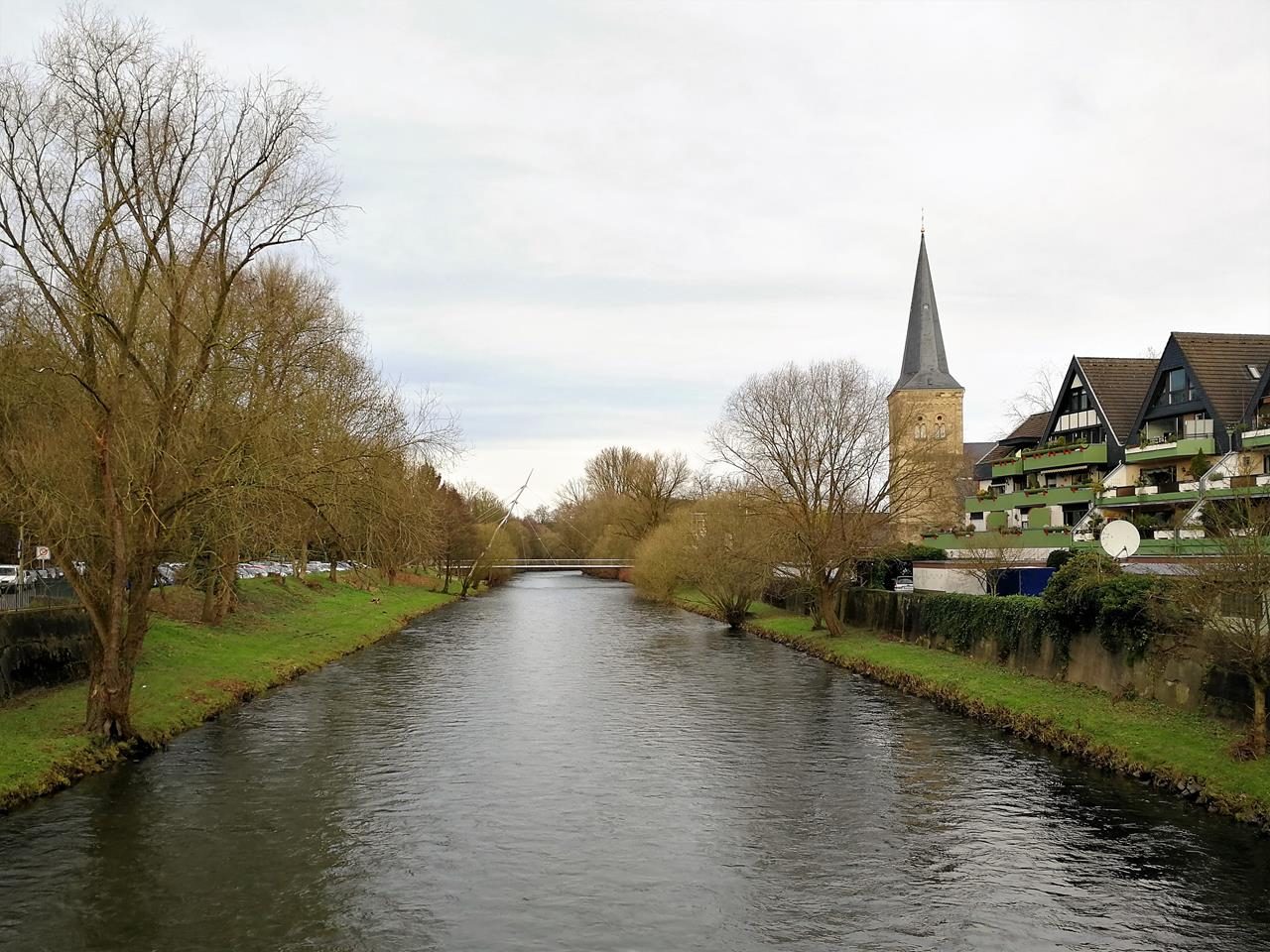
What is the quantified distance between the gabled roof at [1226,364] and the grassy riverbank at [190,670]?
135 ft

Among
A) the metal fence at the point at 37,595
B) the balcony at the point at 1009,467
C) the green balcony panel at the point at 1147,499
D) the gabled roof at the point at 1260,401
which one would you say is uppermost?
the gabled roof at the point at 1260,401

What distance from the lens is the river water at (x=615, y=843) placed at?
13820 mm

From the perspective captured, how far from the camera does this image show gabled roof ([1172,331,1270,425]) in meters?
46.9

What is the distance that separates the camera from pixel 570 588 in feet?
347

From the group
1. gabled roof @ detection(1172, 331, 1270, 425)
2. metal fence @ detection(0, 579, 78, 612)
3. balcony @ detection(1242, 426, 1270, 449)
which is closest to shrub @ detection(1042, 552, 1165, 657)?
balcony @ detection(1242, 426, 1270, 449)

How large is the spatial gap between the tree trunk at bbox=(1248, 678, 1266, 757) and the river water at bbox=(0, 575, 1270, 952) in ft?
6.37

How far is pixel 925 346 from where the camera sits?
99375 millimetres

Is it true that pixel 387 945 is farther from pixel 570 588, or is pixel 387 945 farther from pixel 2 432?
pixel 570 588

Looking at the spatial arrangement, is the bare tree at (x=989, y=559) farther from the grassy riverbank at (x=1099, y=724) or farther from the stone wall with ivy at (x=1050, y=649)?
the grassy riverbank at (x=1099, y=724)

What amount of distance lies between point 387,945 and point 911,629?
3251cm

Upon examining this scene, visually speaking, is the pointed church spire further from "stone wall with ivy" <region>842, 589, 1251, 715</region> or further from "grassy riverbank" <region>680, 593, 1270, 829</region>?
"grassy riverbank" <region>680, 593, 1270, 829</region>

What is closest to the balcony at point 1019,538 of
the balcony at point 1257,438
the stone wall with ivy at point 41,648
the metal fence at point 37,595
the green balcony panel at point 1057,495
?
the green balcony panel at point 1057,495

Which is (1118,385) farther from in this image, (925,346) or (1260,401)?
(925,346)

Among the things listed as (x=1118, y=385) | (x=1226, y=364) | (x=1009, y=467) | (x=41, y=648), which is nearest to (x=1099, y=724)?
(x=41, y=648)
